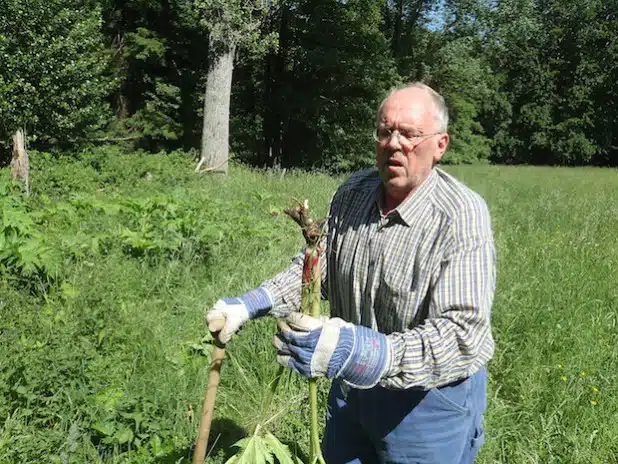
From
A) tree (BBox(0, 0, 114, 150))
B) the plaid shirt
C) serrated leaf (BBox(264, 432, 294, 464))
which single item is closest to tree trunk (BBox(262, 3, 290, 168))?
tree (BBox(0, 0, 114, 150))

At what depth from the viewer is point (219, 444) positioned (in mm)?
3188

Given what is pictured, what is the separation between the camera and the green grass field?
303 cm

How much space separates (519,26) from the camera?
3070cm

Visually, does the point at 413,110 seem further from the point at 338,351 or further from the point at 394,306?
the point at 338,351

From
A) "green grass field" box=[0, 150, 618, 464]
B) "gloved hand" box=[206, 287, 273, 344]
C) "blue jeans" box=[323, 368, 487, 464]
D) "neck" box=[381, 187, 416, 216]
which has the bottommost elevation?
"green grass field" box=[0, 150, 618, 464]

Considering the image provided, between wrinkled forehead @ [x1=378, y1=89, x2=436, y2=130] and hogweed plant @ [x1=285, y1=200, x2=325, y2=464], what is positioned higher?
wrinkled forehead @ [x1=378, y1=89, x2=436, y2=130]

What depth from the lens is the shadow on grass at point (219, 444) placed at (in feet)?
9.70

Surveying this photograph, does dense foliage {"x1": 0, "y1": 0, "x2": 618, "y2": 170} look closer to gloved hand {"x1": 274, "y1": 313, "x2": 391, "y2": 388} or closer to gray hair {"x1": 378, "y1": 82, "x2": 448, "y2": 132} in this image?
gray hair {"x1": 378, "y1": 82, "x2": 448, "y2": 132}

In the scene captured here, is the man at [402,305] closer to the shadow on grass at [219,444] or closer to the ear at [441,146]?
the ear at [441,146]

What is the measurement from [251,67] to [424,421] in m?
21.7

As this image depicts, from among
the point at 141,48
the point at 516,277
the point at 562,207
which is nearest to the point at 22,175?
the point at 516,277

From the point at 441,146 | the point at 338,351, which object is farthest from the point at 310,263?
the point at 441,146

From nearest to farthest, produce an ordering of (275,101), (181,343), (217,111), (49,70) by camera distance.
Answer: (181,343), (49,70), (217,111), (275,101)

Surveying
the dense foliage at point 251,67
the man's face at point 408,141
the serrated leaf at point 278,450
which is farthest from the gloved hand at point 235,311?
the dense foliage at point 251,67
